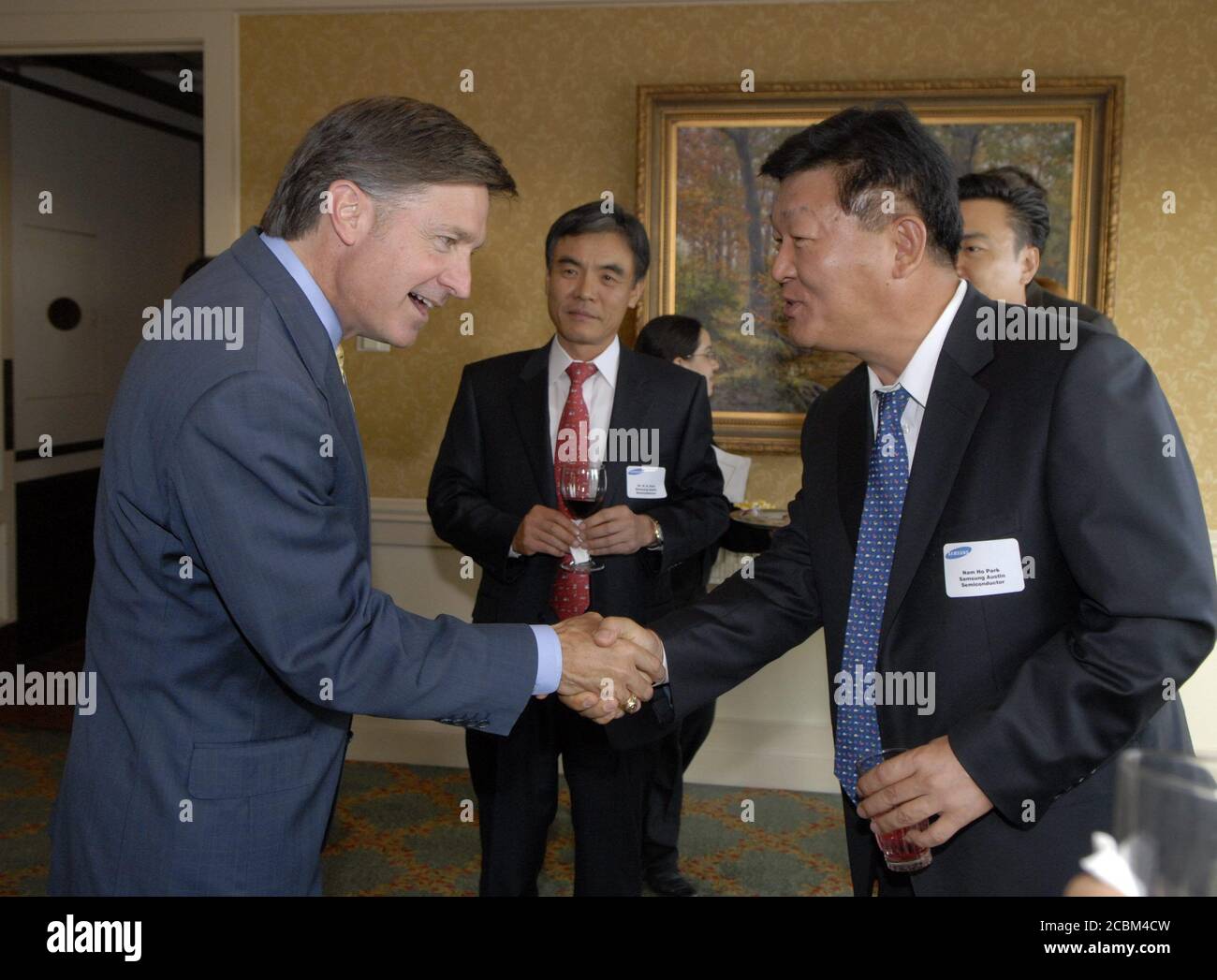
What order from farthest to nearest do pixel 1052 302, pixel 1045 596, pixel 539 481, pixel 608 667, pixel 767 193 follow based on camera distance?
pixel 767 193, pixel 1052 302, pixel 539 481, pixel 608 667, pixel 1045 596

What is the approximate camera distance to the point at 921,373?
2.12m

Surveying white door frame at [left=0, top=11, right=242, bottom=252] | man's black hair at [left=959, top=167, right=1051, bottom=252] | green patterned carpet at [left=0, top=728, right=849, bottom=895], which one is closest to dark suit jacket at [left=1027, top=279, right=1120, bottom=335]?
man's black hair at [left=959, top=167, right=1051, bottom=252]

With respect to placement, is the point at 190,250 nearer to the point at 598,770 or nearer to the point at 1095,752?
the point at 598,770

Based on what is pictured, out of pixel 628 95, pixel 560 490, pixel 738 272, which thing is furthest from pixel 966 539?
pixel 628 95

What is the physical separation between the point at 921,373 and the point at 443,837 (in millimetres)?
3065

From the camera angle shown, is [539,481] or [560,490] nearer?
[560,490]

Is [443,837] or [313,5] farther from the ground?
[313,5]

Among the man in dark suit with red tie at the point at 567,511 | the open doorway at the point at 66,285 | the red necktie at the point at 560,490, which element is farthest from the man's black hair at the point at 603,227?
the open doorway at the point at 66,285

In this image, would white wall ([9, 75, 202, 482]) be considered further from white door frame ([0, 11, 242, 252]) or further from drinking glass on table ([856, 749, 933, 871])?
drinking glass on table ([856, 749, 933, 871])

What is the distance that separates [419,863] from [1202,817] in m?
3.85

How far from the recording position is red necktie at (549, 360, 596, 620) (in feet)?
11.1

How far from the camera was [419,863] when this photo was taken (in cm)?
421

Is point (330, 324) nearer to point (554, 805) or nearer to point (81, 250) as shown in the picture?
point (554, 805)
